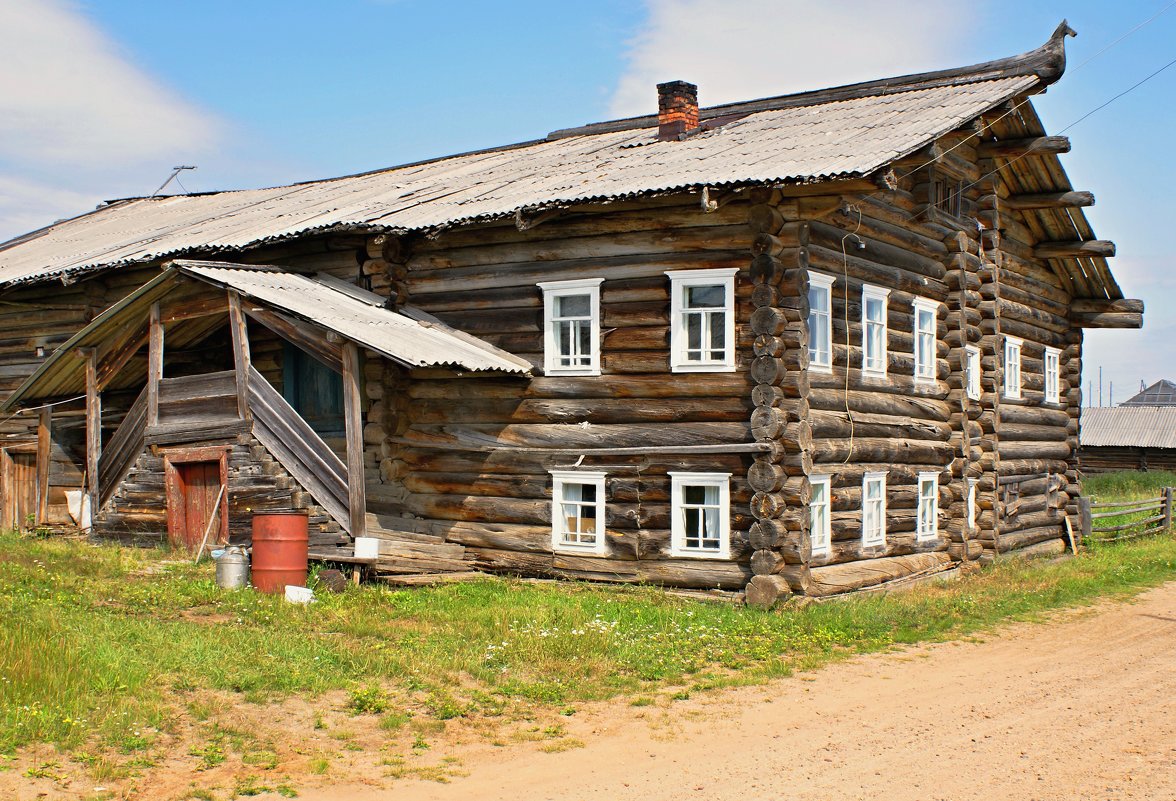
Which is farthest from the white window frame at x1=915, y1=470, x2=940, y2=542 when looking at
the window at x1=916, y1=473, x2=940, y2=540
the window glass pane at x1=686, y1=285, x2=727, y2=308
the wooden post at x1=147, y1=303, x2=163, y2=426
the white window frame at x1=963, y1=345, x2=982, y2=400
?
the wooden post at x1=147, y1=303, x2=163, y2=426

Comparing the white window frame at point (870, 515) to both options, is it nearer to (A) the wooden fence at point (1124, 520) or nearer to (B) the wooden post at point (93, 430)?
(A) the wooden fence at point (1124, 520)

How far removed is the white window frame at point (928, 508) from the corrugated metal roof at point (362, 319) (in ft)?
21.9

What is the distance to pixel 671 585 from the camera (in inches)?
605

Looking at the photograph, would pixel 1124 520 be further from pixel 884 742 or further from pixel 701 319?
pixel 884 742

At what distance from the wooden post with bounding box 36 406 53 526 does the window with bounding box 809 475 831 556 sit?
1283 cm

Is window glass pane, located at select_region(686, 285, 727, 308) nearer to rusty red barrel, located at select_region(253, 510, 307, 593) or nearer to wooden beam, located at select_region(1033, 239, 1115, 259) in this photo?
rusty red barrel, located at select_region(253, 510, 307, 593)

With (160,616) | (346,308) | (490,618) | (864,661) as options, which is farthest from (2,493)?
(864,661)

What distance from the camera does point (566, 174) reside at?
1808 centimetres

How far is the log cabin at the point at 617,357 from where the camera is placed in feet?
49.3

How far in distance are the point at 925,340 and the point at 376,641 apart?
1079cm

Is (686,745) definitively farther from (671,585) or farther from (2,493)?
(2,493)

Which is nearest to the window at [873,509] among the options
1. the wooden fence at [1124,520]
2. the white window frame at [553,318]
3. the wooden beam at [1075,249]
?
the white window frame at [553,318]

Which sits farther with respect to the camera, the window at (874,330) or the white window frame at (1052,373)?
the white window frame at (1052,373)

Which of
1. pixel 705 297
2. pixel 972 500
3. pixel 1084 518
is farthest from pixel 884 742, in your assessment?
pixel 1084 518
